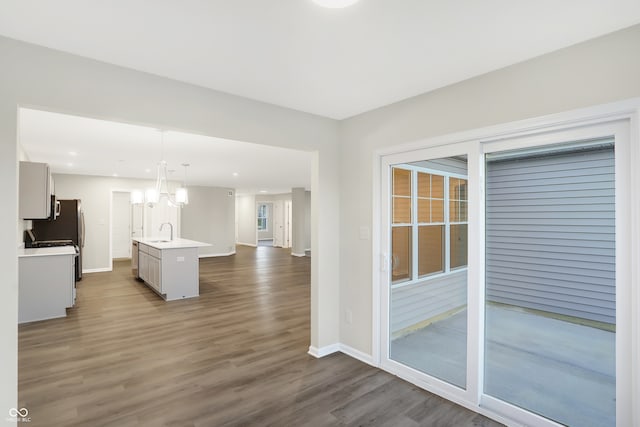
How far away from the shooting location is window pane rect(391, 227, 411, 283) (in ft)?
10.3

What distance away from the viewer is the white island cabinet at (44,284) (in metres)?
4.61

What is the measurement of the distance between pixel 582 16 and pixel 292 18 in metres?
1.50

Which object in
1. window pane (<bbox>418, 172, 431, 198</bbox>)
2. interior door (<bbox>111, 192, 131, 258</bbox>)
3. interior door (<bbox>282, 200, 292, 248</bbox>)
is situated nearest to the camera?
window pane (<bbox>418, 172, 431, 198</bbox>)

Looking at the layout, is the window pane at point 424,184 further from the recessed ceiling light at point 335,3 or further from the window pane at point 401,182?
the recessed ceiling light at point 335,3

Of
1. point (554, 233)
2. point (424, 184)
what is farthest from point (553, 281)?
point (424, 184)

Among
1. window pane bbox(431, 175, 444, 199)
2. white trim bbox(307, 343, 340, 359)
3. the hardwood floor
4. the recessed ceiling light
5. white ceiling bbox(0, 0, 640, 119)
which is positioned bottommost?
the hardwood floor

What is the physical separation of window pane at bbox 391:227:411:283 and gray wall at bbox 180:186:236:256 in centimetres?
899

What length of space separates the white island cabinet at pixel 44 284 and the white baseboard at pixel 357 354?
4.13 metres

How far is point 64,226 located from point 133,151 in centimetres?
276

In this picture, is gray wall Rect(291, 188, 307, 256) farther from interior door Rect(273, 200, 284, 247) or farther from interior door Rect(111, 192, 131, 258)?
interior door Rect(111, 192, 131, 258)

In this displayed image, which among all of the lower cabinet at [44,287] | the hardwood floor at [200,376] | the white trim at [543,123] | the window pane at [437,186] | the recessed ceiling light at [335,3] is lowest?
the hardwood floor at [200,376]

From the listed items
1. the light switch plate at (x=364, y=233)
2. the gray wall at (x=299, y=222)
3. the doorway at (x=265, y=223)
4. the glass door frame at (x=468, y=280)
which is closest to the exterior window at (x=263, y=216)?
the doorway at (x=265, y=223)

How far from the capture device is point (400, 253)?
125 inches

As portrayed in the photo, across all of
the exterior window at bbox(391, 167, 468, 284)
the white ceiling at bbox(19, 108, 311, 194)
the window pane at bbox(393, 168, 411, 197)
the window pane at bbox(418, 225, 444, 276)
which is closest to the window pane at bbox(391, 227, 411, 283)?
the exterior window at bbox(391, 167, 468, 284)
